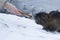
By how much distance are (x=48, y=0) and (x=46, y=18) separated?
19.2 feet

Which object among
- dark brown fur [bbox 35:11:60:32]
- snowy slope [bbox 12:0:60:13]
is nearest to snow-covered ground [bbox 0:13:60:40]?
dark brown fur [bbox 35:11:60:32]

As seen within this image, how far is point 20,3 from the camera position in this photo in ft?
25.6

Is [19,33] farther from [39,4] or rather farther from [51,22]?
[39,4]

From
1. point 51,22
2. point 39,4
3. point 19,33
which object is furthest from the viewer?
point 39,4

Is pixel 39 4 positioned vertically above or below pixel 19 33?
below

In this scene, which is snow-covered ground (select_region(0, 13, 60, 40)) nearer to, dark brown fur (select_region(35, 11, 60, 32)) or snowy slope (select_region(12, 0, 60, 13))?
dark brown fur (select_region(35, 11, 60, 32))

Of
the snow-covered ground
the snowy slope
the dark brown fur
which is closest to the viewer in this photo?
the snow-covered ground

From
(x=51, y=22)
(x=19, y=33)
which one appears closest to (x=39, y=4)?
(x=51, y=22)

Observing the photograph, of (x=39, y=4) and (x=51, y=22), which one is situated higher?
(x=51, y=22)

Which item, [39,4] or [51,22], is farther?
[39,4]

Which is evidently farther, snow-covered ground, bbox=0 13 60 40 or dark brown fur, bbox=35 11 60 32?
dark brown fur, bbox=35 11 60 32

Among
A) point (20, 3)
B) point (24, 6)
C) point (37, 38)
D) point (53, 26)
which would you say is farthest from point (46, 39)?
point (20, 3)

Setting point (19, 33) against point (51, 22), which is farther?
point (51, 22)

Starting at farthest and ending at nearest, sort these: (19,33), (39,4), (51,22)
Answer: (39,4) → (51,22) → (19,33)
